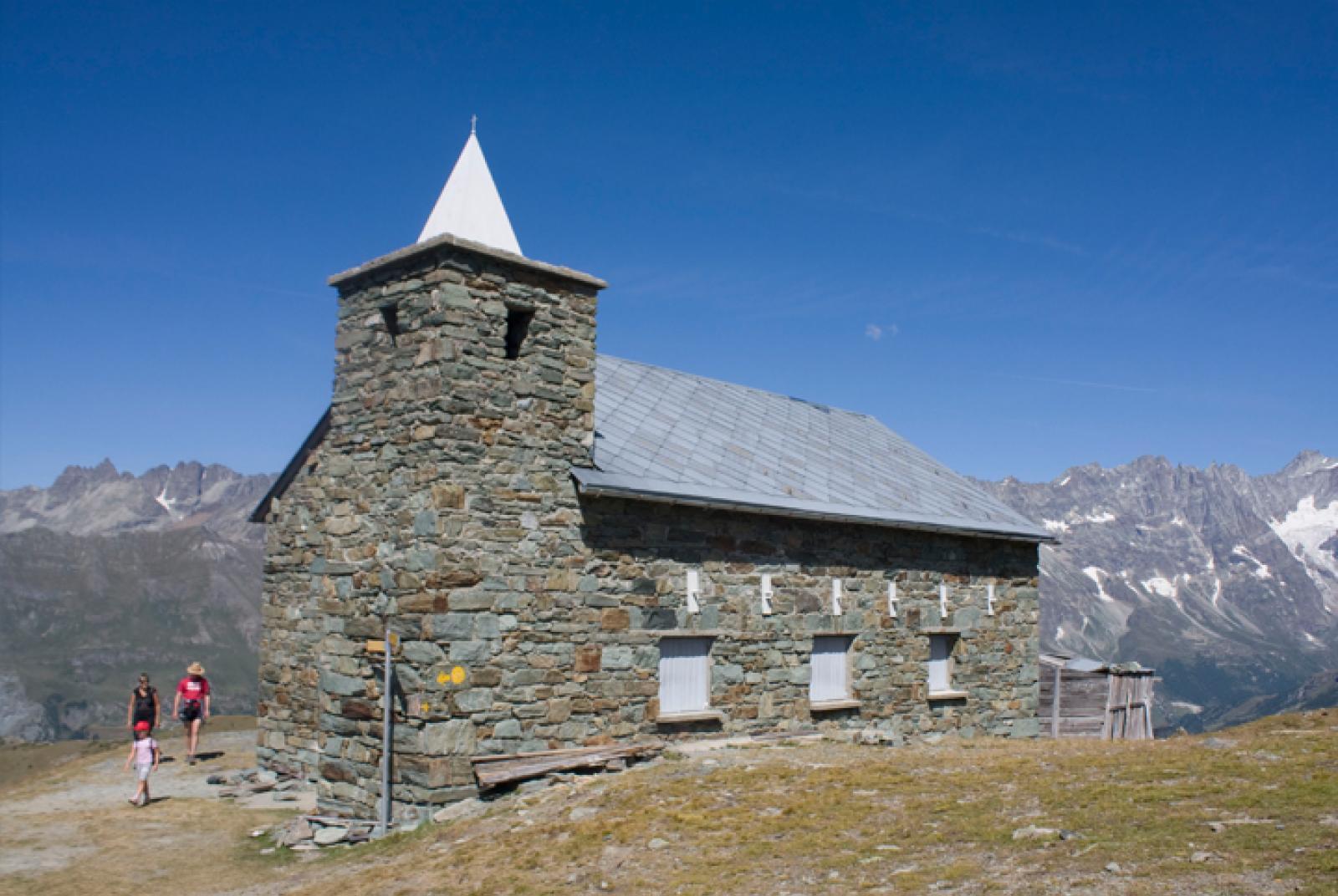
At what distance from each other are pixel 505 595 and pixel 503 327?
3.30m

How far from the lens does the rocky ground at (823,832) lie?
7.79 metres

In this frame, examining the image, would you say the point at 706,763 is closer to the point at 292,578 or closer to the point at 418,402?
the point at 418,402

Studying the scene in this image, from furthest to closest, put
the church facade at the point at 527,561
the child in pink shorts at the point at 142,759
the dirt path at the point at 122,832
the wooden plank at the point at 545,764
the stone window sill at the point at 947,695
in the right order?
1. the stone window sill at the point at 947,695
2. the child in pink shorts at the point at 142,759
3. the church facade at the point at 527,561
4. the wooden plank at the point at 545,764
5. the dirt path at the point at 122,832

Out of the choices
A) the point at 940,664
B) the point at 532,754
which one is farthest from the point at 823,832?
the point at 940,664

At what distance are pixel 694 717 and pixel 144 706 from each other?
8.01 metres

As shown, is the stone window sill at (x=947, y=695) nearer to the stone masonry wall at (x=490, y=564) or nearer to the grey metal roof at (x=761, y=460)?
the grey metal roof at (x=761, y=460)

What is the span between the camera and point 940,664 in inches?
768

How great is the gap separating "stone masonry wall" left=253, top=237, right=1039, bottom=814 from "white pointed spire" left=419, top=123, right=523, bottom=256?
0.98 meters

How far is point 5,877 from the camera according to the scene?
11984 mm

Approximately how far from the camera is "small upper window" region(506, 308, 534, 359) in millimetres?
14188

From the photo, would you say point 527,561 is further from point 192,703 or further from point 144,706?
point 192,703

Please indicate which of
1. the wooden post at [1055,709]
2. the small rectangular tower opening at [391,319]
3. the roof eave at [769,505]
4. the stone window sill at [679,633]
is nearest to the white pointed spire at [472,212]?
the small rectangular tower opening at [391,319]

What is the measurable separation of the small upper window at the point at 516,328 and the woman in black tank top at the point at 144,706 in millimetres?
7163

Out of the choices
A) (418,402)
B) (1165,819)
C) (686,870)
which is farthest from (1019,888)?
(418,402)
